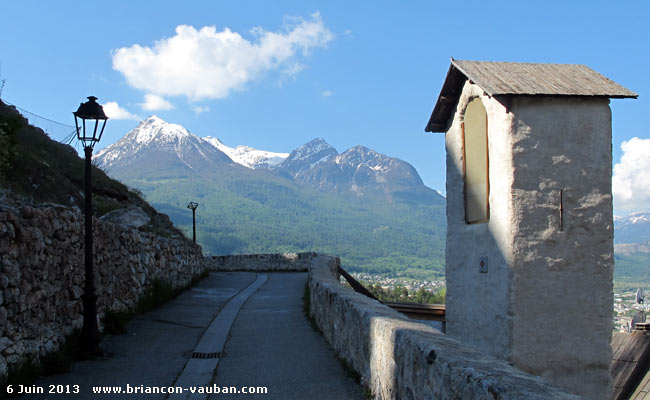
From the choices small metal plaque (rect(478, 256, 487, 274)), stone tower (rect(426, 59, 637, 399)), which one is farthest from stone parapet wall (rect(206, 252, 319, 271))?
stone tower (rect(426, 59, 637, 399))

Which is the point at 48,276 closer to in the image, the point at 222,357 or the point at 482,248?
the point at 222,357

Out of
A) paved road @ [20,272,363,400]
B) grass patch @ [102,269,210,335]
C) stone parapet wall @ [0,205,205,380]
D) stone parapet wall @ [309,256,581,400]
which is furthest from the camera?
grass patch @ [102,269,210,335]

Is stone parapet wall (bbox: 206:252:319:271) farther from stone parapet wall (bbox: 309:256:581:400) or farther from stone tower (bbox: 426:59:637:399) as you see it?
stone parapet wall (bbox: 309:256:581:400)

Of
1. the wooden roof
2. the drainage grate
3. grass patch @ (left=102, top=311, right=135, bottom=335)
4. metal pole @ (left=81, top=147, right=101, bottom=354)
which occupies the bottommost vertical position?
the drainage grate

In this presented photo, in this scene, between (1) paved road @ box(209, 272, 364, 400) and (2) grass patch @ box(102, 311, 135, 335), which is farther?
(2) grass patch @ box(102, 311, 135, 335)

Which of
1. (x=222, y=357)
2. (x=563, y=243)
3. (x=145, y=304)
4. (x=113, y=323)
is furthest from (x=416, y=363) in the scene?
(x=145, y=304)

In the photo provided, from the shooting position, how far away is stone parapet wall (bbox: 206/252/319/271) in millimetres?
35031

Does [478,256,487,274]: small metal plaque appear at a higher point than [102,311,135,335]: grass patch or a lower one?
higher

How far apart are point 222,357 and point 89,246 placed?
2.62m

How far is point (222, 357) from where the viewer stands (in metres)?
8.96

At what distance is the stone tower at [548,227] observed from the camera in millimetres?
10289

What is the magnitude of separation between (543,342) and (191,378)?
6274 millimetres

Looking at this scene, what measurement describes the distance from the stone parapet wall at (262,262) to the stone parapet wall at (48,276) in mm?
22141

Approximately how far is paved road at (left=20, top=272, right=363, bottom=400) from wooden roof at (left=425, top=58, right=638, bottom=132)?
5.40 meters
